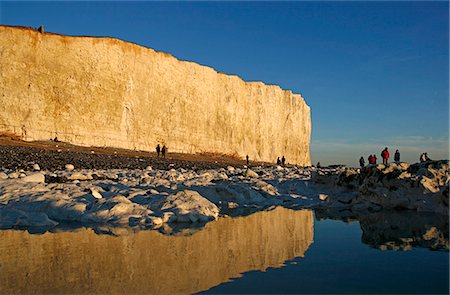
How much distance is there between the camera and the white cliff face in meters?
29.7

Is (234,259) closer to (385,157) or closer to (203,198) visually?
(203,198)

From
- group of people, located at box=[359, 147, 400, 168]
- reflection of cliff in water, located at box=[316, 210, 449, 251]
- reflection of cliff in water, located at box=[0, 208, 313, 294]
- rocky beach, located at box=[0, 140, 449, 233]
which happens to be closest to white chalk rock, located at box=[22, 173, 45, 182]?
rocky beach, located at box=[0, 140, 449, 233]

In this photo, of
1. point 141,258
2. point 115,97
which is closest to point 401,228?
point 141,258

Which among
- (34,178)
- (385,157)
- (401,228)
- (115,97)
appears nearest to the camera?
(401,228)

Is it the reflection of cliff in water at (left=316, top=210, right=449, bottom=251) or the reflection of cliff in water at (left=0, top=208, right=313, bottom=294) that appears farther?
the reflection of cliff in water at (left=316, top=210, right=449, bottom=251)

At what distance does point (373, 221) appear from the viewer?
6488mm

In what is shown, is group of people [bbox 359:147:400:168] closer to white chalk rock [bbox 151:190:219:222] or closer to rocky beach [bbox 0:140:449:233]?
rocky beach [bbox 0:140:449:233]

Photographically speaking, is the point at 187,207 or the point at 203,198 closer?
the point at 187,207

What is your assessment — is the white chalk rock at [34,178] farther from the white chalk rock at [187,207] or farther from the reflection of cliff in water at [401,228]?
the reflection of cliff in water at [401,228]

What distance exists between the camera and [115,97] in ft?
111

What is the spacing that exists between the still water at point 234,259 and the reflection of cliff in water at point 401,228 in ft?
0.04

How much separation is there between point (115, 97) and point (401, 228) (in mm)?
31129

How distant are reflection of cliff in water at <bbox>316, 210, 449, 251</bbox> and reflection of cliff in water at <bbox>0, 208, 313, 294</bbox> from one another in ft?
3.07

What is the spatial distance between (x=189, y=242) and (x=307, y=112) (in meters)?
54.5
